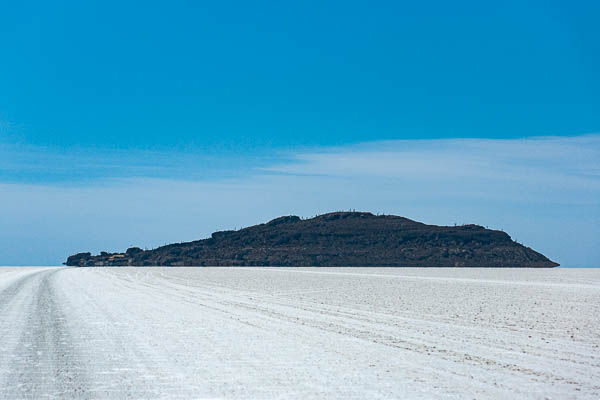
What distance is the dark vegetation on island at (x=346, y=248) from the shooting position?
9475 cm

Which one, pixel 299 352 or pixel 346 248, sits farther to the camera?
pixel 346 248

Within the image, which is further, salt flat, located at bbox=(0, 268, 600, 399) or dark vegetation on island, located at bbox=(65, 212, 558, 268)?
dark vegetation on island, located at bbox=(65, 212, 558, 268)

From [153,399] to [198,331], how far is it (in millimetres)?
5993

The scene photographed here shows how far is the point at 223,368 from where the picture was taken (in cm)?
888

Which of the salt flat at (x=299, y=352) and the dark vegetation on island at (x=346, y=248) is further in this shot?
the dark vegetation on island at (x=346, y=248)

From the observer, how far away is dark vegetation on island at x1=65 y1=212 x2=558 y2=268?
94750 millimetres

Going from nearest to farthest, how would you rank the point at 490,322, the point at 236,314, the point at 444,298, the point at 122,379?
the point at 122,379
the point at 490,322
the point at 236,314
the point at 444,298

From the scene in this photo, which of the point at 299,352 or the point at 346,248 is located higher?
the point at 346,248

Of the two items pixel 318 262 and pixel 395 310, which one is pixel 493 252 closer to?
pixel 318 262

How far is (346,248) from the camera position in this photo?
101125mm

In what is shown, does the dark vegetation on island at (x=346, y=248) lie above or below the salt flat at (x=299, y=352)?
above

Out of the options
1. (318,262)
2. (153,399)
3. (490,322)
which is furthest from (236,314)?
(318,262)

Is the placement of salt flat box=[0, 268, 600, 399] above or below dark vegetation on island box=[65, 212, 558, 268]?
below

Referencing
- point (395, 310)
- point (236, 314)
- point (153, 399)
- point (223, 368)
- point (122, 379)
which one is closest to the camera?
point (153, 399)
